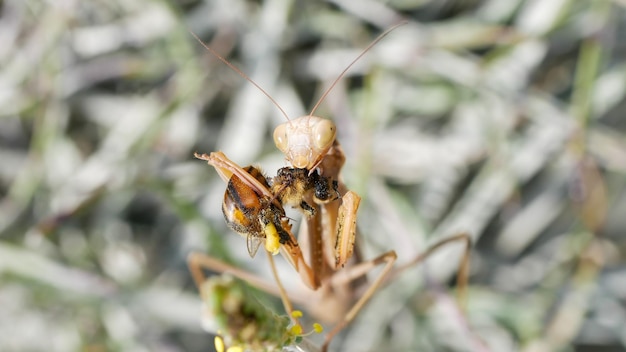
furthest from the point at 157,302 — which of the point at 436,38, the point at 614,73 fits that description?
the point at 614,73

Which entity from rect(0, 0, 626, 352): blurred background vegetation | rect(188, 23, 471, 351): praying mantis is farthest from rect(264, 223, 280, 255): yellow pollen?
rect(0, 0, 626, 352): blurred background vegetation

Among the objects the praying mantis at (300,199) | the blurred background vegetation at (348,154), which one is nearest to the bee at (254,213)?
the praying mantis at (300,199)

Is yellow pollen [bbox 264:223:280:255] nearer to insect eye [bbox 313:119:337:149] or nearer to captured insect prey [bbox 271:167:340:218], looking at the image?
captured insect prey [bbox 271:167:340:218]

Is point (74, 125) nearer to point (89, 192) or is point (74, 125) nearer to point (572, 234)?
point (89, 192)

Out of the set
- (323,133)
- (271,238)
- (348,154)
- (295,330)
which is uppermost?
(348,154)

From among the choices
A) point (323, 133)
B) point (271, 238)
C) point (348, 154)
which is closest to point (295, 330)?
point (271, 238)

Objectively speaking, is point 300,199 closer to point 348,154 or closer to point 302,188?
point 302,188
